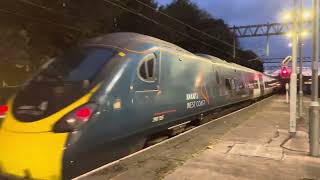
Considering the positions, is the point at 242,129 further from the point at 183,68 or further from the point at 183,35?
the point at 183,35

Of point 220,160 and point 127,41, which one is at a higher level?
point 127,41

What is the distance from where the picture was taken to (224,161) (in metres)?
8.74

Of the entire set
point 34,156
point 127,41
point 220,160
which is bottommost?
point 220,160

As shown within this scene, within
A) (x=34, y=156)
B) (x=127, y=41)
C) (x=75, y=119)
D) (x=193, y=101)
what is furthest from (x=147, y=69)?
(x=193, y=101)

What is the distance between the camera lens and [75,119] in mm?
7488

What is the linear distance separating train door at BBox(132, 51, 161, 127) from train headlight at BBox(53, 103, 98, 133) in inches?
57.9

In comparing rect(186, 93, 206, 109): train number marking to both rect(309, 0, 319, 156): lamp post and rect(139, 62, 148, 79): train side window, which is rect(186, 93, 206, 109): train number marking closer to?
rect(139, 62, 148, 79): train side window

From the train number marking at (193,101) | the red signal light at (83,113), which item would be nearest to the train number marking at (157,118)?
the train number marking at (193,101)

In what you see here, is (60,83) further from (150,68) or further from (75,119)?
(150,68)

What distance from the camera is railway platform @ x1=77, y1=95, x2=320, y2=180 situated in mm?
7645

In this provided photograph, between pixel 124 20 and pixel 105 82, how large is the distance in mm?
27885

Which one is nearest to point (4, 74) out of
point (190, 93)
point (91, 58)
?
point (190, 93)

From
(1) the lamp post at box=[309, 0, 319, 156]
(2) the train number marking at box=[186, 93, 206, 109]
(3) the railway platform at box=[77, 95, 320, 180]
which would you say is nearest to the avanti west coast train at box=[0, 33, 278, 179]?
(3) the railway platform at box=[77, 95, 320, 180]

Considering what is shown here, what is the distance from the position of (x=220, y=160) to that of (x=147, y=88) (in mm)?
2196
